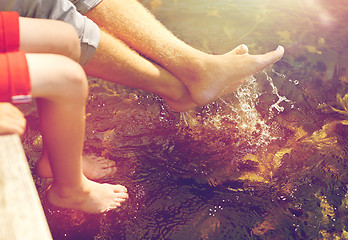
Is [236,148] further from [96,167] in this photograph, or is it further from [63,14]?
[63,14]

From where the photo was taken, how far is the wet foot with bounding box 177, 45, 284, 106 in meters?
2.15

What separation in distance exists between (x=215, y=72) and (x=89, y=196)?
3.39 feet

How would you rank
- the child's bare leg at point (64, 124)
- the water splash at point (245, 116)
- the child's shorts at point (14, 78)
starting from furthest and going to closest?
the water splash at point (245, 116) < the child's bare leg at point (64, 124) < the child's shorts at point (14, 78)

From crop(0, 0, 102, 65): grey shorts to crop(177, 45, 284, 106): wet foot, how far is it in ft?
2.04

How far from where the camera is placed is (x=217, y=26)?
130 inches

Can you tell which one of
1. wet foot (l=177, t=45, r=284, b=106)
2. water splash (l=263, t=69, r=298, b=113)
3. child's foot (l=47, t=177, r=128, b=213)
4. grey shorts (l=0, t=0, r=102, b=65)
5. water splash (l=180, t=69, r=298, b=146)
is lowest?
water splash (l=180, t=69, r=298, b=146)

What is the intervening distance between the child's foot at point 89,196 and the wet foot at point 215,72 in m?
0.72

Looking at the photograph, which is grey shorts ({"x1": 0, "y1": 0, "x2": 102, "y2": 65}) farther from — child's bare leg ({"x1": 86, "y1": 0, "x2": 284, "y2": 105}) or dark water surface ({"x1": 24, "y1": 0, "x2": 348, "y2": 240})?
dark water surface ({"x1": 24, "y1": 0, "x2": 348, "y2": 240})

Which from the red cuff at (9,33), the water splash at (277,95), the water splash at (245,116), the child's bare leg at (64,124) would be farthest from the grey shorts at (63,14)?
the water splash at (277,95)

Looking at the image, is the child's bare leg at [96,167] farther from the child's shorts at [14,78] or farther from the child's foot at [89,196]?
the child's shorts at [14,78]

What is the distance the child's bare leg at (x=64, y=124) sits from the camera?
117 cm

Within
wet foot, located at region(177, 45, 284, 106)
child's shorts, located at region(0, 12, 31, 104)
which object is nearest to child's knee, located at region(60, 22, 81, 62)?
child's shorts, located at region(0, 12, 31, 104)

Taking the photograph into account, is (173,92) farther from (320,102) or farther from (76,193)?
(320,102)

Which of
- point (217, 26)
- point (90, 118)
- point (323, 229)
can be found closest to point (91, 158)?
point (90, 118)
